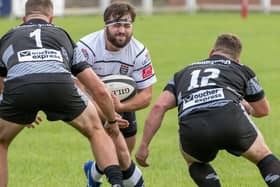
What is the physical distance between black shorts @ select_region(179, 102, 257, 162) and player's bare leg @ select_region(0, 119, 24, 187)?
1.53 m

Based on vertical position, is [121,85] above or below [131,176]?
above

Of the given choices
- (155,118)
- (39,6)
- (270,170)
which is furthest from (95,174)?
(270,170)

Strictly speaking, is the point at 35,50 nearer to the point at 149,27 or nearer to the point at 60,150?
the point at 60,150

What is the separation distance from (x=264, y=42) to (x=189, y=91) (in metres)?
23.0

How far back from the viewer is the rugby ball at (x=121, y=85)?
A: 9.58 metres

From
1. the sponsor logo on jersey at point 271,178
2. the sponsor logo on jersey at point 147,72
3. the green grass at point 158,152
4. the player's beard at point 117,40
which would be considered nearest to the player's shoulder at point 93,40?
the player's beard at point 117,40

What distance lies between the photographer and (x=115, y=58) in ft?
31.9

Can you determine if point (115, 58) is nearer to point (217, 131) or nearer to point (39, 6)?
point (39, 6)

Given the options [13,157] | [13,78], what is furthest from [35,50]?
[13,157]

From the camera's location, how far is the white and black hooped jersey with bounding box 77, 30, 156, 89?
31.9ft

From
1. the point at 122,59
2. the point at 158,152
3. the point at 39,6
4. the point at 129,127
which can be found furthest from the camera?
the point at 158,152

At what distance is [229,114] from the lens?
8305 millimetres

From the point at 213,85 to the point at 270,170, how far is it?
2.92ft

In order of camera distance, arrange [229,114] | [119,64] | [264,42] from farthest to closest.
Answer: [264,42]
[119,64]
[229,114]
